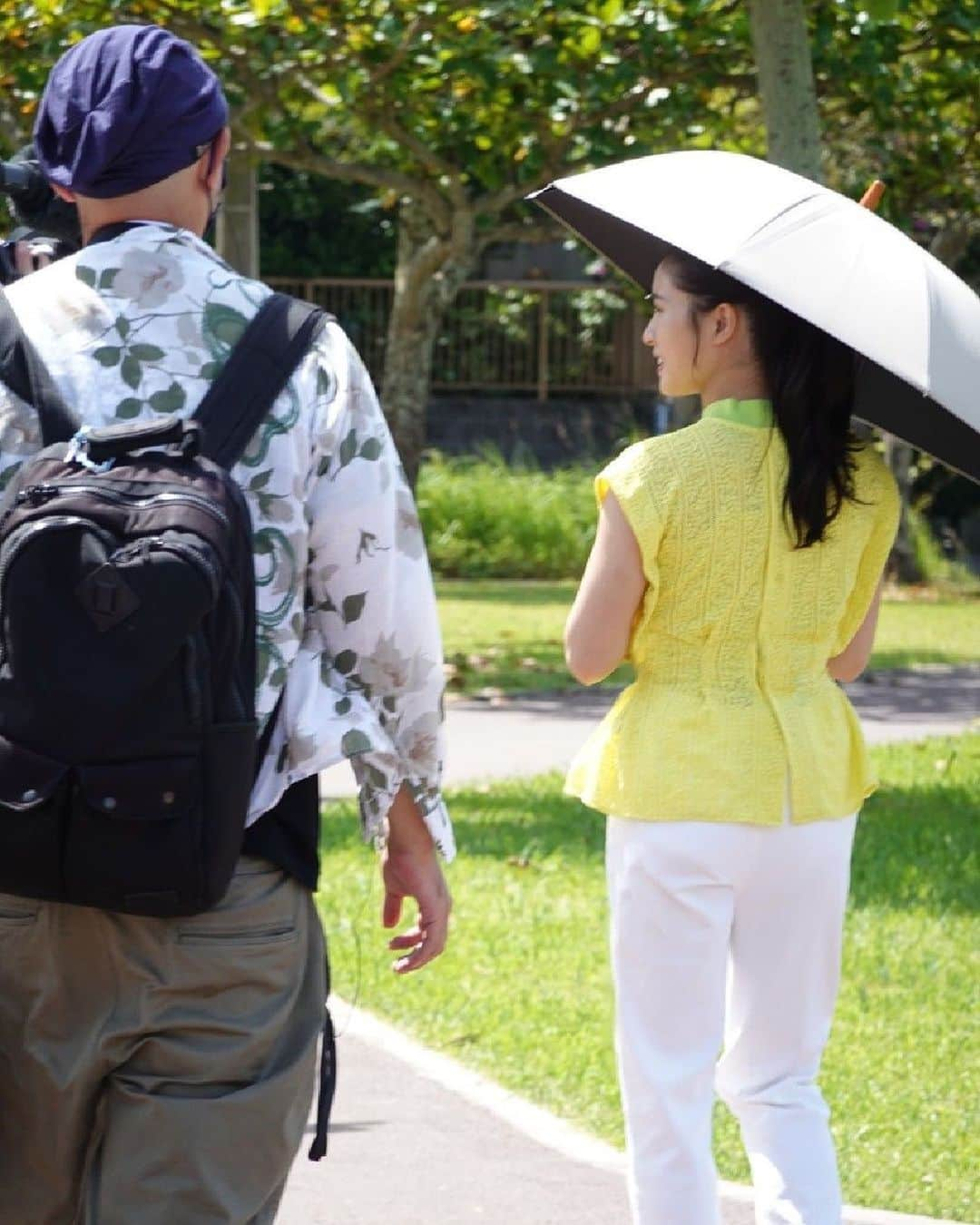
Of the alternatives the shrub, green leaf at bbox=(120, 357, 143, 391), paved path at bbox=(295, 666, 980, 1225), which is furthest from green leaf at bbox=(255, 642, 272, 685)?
the shrub

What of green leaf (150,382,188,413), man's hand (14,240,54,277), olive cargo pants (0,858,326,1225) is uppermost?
man's hand (14,240,54,277)

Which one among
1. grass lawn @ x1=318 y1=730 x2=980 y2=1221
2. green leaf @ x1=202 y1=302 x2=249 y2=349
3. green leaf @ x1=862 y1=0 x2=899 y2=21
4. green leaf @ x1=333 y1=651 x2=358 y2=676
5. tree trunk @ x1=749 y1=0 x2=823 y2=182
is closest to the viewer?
green leaf @ x1=202 y1=302 x2=249 y2=349

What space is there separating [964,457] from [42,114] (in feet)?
6.32

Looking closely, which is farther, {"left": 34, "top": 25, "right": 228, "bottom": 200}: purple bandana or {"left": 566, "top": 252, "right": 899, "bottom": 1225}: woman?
{"left": 566, "top": 252, "right": 899, "bottom": 1225}: woman

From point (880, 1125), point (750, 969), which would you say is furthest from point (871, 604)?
point (880, 1125)

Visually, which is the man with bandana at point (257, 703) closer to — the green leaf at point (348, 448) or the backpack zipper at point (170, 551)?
the green leaf at point (348, 448)

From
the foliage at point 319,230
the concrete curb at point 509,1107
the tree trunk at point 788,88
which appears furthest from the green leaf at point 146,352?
the foliage at point 319,230

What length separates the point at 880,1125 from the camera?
4852 mm

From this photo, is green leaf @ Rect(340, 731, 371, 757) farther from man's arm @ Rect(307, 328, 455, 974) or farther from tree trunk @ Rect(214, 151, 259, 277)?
tree trunk @ Rect(214, 151, 259, 277)

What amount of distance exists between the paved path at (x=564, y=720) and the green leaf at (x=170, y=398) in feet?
22.0

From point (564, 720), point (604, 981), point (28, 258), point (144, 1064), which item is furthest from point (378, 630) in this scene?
point (564, 720)

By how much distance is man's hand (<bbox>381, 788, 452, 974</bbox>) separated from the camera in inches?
111

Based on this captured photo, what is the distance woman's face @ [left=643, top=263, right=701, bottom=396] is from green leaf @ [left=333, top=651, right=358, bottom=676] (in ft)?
3.41

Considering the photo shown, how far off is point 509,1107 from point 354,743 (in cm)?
256
